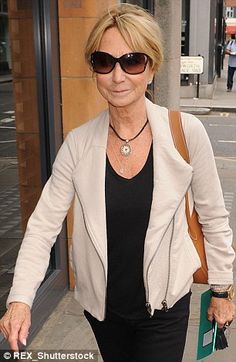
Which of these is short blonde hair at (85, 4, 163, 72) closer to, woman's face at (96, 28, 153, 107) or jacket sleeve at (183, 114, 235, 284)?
woman's face at (96, 28, 153, 107)

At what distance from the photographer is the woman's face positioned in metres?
1.98

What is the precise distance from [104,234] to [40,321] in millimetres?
2176

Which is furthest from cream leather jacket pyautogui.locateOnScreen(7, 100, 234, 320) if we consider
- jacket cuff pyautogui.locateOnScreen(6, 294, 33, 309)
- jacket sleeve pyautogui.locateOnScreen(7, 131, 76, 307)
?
jacket cuff pyautogui.locateOnScreen(6, 294, 33, 309)

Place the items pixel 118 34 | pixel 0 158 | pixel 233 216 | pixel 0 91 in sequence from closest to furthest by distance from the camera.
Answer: pixel 118 34
pixel 0 91
pixel 0 158
pixel 233 216

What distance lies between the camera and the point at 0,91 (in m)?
4.30

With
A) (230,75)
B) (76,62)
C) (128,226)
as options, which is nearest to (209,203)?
(128,226)

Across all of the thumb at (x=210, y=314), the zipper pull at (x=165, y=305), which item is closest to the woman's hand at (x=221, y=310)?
the thumb at (x=210, y=314)

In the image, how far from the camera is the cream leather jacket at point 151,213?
2.05 meters

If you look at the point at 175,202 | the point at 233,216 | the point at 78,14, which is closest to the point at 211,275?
the point at 175,202

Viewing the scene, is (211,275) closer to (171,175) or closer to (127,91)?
(171,175)

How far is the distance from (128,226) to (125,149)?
0.29 m

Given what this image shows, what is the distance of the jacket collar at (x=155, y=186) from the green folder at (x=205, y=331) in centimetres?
46

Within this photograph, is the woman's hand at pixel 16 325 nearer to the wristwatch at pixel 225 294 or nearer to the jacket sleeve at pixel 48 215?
the jacket sleeve at pixel 48 215

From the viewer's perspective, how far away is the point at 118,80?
2.01 meters
